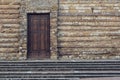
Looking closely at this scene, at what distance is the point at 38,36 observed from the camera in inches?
840

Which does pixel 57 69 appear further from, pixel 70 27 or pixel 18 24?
pixel 18 24

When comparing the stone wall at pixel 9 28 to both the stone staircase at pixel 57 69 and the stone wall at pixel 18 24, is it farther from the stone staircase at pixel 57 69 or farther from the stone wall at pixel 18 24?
the stone staircase at pixel 57 69

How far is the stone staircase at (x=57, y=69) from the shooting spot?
58.6 feet

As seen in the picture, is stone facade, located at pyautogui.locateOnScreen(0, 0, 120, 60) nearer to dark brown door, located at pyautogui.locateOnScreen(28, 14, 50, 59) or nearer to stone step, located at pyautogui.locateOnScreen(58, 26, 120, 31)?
stone step, located at pyautogui.locateOnScreen(58, 26, 120, 31)

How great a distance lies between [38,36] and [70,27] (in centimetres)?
161

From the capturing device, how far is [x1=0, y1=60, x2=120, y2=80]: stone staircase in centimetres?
1785

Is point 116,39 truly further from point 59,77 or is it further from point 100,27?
point 59,77

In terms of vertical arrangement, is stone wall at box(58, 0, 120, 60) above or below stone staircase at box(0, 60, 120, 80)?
above

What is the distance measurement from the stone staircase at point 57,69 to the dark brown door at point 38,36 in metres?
1.42

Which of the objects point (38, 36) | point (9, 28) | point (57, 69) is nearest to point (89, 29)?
point (38, 36)

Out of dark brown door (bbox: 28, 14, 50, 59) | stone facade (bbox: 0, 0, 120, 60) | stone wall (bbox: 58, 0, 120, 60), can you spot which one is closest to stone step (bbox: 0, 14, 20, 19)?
stone facade (bbox: 0, 0, 120, 60)

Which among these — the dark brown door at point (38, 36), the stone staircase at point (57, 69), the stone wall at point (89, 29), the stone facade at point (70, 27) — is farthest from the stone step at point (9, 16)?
the stone staircase at point (57, 69)

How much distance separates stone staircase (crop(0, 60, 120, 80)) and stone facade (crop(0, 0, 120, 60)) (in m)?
1.38

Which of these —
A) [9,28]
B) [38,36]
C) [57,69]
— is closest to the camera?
[57,69]
